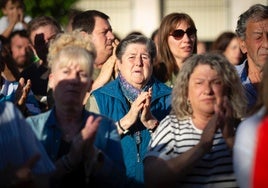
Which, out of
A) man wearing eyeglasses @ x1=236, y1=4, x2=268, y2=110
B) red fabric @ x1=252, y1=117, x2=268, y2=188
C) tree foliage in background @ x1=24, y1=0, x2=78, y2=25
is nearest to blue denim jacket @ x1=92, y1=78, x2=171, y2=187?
man wearing eyeglasses @ x1=236, y1=4, x2=268, y2=110

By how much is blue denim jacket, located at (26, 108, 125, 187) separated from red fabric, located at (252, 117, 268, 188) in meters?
1.10

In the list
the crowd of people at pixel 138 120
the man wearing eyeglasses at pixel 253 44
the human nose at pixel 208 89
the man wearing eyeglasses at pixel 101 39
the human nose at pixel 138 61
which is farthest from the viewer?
the man wearing eyeglasses at pixel 101 39

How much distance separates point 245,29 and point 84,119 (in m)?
2.90

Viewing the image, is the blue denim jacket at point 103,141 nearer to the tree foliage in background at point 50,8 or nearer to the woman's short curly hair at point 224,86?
the woman's short curly hair at point 224,86

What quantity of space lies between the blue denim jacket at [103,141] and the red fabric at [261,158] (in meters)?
1.10

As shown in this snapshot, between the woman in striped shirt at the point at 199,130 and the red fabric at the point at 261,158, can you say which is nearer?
the red fabric at the point at 261,158

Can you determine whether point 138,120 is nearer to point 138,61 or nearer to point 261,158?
point 138,61

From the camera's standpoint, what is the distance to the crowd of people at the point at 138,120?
6.90 meters

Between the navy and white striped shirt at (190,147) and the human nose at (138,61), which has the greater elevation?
the human nose at (138,61)

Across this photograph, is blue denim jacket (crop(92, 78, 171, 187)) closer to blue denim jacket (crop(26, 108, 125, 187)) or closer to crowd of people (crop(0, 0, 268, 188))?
crowd of people (crop(0, 0, 268, 188))

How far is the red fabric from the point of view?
21.4 ft

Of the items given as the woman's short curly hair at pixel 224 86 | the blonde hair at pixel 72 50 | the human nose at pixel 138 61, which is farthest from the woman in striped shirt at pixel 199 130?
the human nose at pixel 138 61

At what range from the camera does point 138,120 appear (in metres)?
8.85

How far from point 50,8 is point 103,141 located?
12291 millimetres
